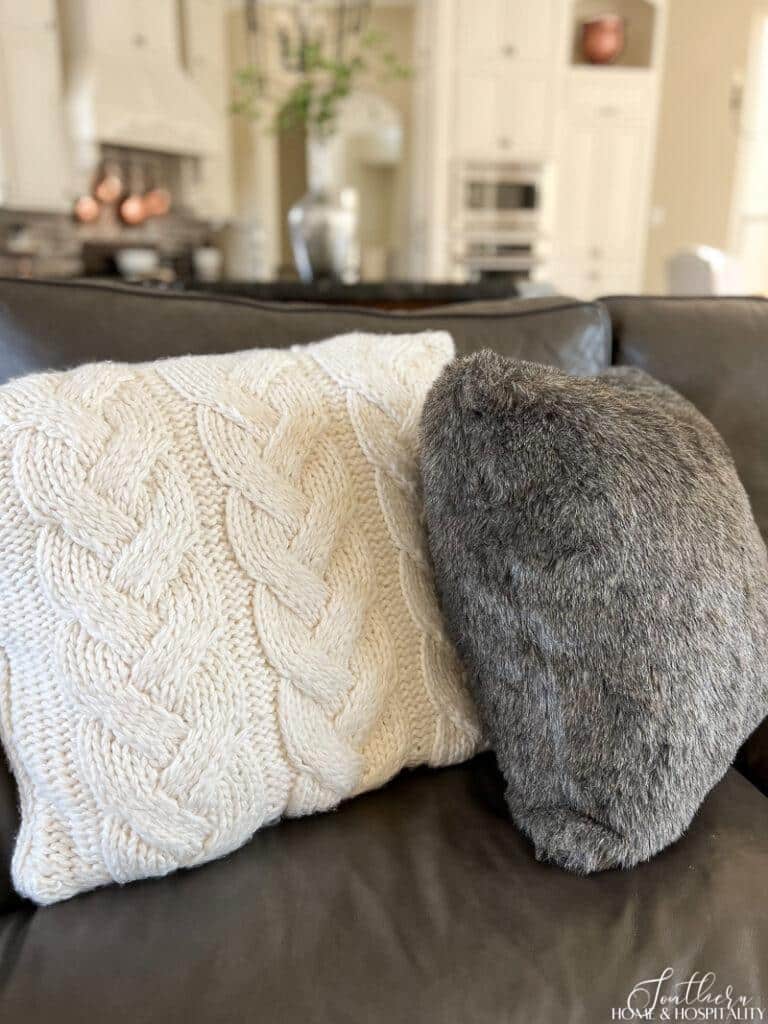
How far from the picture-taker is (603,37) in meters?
4.46

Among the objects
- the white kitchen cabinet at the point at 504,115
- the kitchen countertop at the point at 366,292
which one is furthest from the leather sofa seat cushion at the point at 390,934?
the white kitchen cabinet at the point at 504,115

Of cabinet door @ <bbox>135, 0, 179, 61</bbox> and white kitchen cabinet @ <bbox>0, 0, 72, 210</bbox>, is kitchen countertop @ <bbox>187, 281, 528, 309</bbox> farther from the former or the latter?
cabinet door @ <bbox>135, 0, 179, 61</bbox>

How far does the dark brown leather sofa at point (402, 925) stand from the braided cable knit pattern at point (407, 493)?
0.07 metres

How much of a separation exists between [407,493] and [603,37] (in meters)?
4.73

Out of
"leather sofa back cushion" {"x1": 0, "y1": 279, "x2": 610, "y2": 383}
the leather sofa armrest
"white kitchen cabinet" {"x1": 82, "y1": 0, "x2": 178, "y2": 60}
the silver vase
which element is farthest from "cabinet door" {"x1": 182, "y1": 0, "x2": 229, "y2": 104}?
the leather sofa armrest

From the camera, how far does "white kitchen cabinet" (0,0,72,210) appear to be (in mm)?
3166

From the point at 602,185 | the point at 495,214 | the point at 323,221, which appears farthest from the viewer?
the point at 602,185

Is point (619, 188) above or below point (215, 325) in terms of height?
above

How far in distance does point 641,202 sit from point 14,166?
342 cm

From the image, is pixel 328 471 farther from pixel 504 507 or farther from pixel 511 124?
pixel 511 124

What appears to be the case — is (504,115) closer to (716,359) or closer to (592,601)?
(716,359)

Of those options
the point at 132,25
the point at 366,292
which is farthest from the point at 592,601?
the point at 132,25

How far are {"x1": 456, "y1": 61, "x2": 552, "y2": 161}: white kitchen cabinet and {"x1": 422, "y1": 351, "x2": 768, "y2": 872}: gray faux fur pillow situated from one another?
418 cm

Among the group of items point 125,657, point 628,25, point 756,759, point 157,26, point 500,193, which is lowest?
point 756,759
